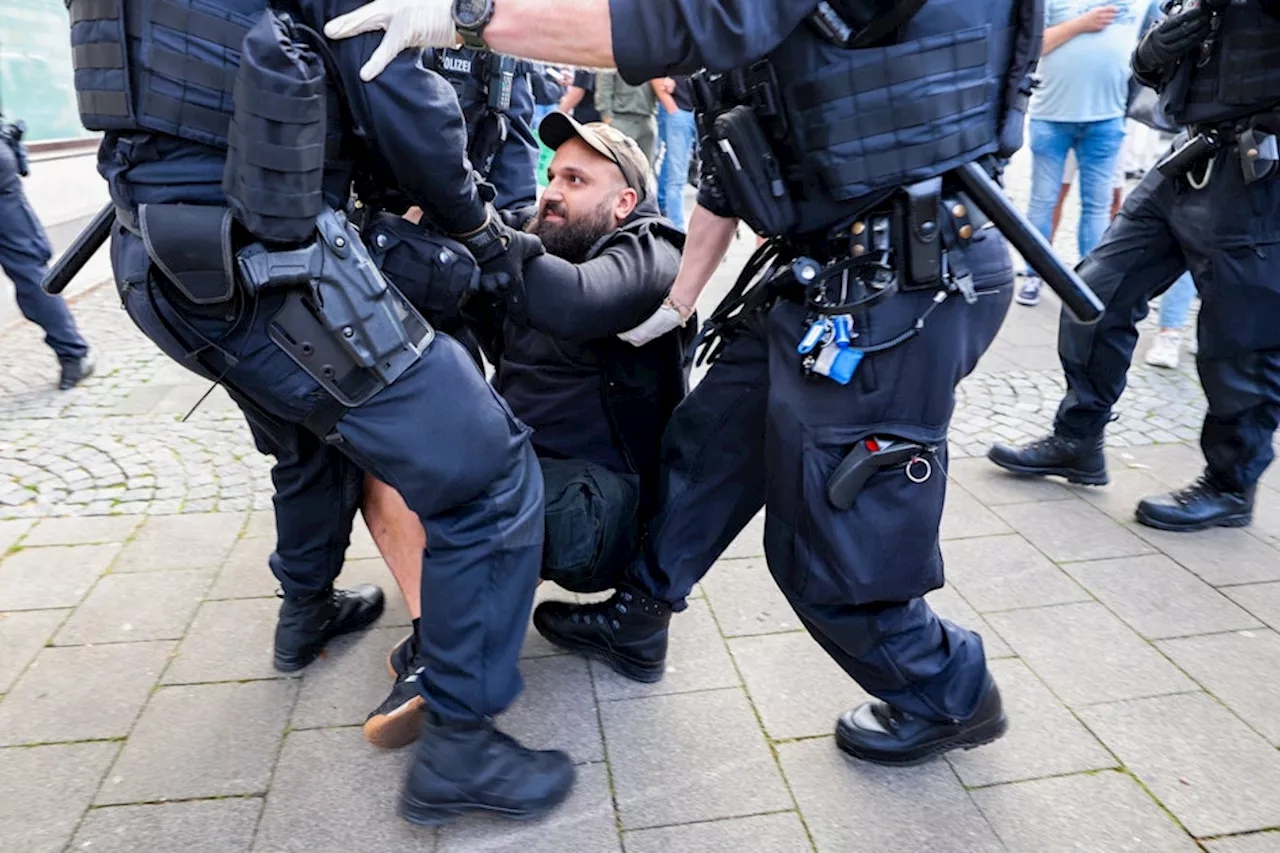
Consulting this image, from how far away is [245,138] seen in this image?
5.05 ft

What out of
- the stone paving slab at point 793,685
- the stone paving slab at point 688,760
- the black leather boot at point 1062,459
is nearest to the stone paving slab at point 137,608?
the stone paving slab at point 688,760

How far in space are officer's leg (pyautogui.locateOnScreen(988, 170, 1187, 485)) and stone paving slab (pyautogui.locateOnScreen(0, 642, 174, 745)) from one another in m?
3.02

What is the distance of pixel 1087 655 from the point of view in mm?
2498

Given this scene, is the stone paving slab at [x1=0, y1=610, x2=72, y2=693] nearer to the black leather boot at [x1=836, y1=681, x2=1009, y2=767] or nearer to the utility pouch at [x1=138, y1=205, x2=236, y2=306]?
the utility pouch at [x1=138, y1=205, x2=236, y2=306]

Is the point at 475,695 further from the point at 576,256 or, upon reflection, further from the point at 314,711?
the point at 576,256

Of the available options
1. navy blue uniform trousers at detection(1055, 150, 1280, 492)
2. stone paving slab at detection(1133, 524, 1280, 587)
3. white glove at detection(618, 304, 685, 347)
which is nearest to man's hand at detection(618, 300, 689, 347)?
white glove at detection(618, 304, 685, 347)

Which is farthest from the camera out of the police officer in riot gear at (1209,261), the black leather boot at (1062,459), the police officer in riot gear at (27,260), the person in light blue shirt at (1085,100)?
the person in light blue shirt at (1085,100)

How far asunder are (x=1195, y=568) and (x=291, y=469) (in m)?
2.71

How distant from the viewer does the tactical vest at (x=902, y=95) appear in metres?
1.65

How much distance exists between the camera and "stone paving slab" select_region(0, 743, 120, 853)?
1938mm

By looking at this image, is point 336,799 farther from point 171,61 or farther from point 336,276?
point 171,61

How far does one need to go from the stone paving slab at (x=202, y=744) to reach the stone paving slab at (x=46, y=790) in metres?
0.05

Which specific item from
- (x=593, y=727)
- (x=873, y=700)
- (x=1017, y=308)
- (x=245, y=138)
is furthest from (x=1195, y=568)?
(x=1017, y=308)

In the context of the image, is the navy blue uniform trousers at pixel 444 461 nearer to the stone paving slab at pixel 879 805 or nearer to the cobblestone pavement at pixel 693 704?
the cobblestone pavement at pixel 693 704
